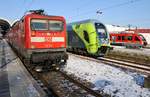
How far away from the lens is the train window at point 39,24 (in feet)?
40.7

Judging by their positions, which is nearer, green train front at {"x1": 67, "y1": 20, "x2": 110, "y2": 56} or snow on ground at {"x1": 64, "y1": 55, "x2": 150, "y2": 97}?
snow on ground at {"x1": 64, "y1": 55, "x2": 150, "y2": 97}

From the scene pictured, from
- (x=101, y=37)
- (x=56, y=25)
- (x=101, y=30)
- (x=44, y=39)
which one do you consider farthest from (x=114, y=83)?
(x=101, y=30)

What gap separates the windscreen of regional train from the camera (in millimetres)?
12445

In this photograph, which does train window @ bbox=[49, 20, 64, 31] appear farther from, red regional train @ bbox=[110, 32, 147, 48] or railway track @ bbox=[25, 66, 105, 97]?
red regional train @ bbox=[110, 32, 147, 48]

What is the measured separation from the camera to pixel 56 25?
13156 mm

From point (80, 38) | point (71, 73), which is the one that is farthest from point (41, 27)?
point (80, 38)

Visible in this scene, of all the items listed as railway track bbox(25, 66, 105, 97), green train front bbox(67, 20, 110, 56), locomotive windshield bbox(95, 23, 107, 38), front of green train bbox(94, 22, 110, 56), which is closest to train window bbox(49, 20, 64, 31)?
railway track bbox(25, 66, 105, 97)

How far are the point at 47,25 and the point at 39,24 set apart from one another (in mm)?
453

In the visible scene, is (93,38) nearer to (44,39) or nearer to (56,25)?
(56,25)

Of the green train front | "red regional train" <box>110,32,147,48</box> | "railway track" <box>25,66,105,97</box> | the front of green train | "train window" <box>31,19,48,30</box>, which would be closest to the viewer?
"railway track" <box>25,66,105,97</box>

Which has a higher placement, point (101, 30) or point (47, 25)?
point (47, 25)

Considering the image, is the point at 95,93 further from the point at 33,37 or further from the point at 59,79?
the point at 33,37

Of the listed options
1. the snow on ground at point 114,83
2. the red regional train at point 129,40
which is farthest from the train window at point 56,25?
the red regional train at point 129,40

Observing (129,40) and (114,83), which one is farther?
(129,40)
